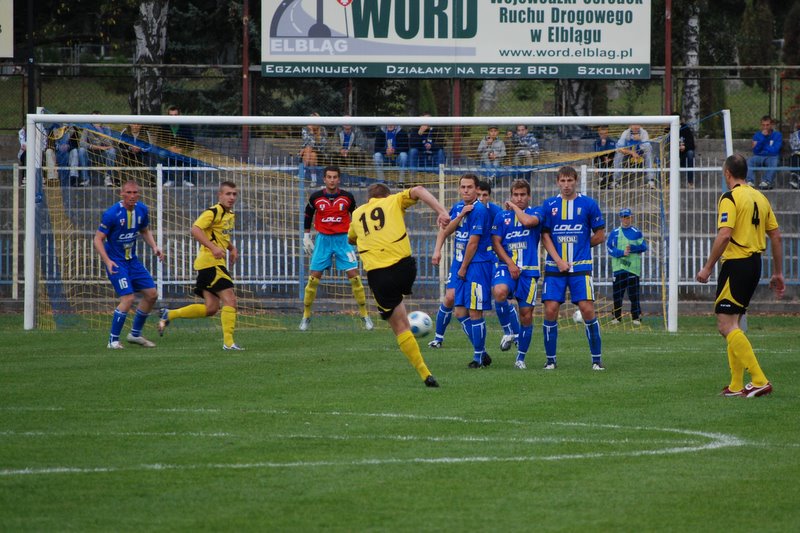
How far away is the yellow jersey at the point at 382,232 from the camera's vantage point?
36.1ft

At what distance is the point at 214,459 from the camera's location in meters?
7.68

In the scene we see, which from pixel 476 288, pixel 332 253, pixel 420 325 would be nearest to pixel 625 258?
pixel 332 253

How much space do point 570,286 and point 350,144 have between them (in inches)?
368

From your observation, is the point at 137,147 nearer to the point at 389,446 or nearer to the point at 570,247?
the point at 570,247

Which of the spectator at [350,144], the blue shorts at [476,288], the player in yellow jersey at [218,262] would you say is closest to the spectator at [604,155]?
the spectator at [350,144]

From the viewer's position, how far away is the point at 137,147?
19.5 metres

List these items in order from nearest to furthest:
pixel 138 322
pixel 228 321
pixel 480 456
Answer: pixel 480 456, pixel 228 321, pixel 138 322

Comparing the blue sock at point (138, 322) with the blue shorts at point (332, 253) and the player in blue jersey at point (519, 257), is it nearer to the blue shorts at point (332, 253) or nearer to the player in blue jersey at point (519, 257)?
the blue shorts at point (332, 253)

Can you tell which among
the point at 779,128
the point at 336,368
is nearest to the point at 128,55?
the point at 779,128

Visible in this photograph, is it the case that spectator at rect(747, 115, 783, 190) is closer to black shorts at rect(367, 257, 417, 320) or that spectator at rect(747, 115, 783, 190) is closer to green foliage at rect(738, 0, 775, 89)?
black shorts at rect(367, 257, 417, 320)

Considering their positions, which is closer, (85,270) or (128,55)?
(85,270)

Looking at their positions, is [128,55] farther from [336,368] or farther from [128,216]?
[336,368]

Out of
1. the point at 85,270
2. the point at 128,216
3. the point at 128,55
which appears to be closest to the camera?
the point at 128,216

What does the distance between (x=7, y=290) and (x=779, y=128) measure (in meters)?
16.4
